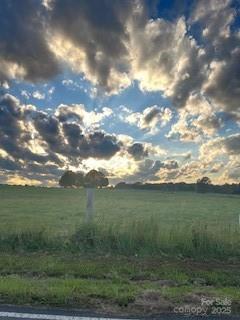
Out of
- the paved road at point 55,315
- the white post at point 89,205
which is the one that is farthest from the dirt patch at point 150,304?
the white post at point 89,205

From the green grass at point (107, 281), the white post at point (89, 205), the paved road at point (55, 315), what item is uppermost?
the white post at point (89, 205)

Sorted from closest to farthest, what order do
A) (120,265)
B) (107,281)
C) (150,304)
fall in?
(150,304) → (107,281) → (120,265)

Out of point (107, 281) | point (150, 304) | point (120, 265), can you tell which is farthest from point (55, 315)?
point (120, 265)

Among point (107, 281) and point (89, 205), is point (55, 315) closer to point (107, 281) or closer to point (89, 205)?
point (107, 281)

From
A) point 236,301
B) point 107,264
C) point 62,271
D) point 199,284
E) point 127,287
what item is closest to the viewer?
point 236,301

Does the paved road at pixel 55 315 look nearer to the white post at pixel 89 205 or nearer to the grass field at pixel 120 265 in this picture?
the grass field at pixel 120 265

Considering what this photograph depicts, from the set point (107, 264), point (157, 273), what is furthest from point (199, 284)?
point (107, 264)

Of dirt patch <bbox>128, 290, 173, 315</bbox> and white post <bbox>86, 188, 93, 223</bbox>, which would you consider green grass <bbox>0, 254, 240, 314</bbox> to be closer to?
dirt patch <bbox>128, 290, 173, 315</bbox>

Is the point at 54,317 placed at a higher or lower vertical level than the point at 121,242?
lower

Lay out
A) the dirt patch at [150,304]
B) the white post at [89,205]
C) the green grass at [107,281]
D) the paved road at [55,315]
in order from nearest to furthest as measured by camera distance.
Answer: the paved road at [55,315]
the dirt patch at [150,304]
the green grass at [107,281]
the white post at [89,205]

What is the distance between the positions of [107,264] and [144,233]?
1.83 meters

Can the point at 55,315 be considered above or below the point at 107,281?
below

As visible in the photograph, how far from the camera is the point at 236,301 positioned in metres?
5.82

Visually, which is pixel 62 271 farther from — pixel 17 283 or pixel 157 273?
pixel 157 273
